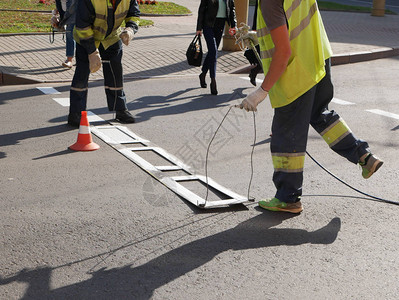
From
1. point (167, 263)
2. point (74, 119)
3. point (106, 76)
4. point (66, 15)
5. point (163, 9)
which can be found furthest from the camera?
point (163, 9)

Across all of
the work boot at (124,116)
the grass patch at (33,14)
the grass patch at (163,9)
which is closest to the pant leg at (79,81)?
the work boot at (124,116)

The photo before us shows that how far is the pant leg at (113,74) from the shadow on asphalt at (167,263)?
315cm

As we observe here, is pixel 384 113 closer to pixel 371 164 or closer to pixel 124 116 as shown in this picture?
pixel 124 116

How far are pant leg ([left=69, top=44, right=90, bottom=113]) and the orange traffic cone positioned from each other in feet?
3.08

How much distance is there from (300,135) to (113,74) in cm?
326

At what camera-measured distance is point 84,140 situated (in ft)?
20.4

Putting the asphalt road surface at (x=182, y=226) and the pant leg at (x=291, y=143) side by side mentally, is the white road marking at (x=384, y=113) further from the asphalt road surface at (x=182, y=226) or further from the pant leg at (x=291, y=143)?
the pant leg at (x=291, y=143)

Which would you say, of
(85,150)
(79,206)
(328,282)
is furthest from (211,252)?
(85,150)

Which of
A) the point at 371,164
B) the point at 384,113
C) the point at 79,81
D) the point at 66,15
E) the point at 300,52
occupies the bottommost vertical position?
the point at 384,113

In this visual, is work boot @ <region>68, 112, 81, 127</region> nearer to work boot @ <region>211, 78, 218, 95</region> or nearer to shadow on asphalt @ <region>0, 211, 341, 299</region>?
work boot @ <region>211, 78, 218, 95</region>

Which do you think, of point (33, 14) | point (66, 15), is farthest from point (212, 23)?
point (33, 14)

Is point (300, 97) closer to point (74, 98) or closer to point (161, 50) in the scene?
point (74, 98)

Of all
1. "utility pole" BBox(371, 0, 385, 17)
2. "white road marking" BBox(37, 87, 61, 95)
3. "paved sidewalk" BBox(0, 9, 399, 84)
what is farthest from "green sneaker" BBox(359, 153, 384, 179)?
"utility pole" BBox(371, 0, 385, 17)

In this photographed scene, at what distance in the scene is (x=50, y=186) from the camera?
5.16 metres
